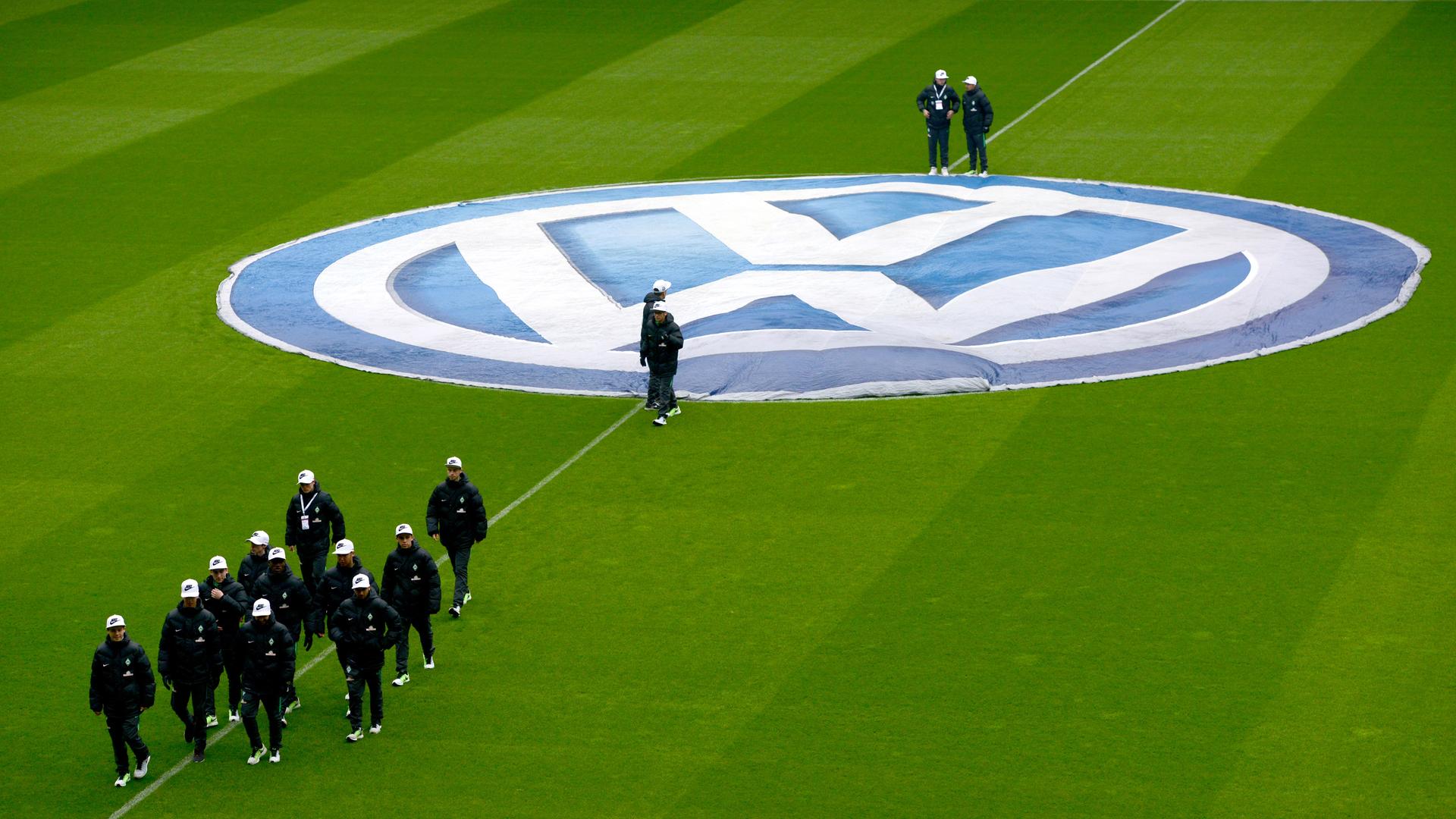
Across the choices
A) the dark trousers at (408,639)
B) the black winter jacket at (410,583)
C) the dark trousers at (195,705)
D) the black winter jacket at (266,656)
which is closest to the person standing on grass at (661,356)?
the dark trousers at (408,639)

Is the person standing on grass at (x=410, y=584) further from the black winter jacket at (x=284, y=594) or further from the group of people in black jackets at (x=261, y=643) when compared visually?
the black winter jacket at (x=284, y=594)

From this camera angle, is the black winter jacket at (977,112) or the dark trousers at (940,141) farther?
the dark trousers at (940,141)

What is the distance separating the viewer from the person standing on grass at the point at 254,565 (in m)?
18.0

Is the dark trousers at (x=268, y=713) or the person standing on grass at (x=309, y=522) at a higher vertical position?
the person standing on grass at (x=309, y=522)

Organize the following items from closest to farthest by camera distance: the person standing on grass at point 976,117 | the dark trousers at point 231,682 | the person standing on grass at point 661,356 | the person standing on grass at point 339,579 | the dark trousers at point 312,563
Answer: the dark trousers at point 231,682
the person standing on grass at point 339,579
the dark trousers at point 312,563
the person standing on grass at point 661,356
the person standing on grass at point 976,117

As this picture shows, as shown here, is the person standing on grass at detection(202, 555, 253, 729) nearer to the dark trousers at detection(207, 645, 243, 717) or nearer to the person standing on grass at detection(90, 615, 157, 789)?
the dark trousers at detection(207, 645, 243, 717)

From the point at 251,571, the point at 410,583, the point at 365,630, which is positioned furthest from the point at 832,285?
the point at 365,630

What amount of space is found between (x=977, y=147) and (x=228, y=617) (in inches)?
870

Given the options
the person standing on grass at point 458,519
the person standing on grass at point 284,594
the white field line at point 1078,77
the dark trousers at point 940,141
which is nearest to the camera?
the person standing on grass at point 284,594

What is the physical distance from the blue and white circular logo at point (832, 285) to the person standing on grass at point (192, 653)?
952cm

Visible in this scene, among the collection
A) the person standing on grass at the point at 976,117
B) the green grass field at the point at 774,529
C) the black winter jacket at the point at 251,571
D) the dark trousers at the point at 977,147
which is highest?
the person standing on grass at the point at 976,117

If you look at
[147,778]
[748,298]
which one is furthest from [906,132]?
[147,778]

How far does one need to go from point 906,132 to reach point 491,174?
Result: 866 centimetres

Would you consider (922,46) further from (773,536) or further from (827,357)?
(773,536)
